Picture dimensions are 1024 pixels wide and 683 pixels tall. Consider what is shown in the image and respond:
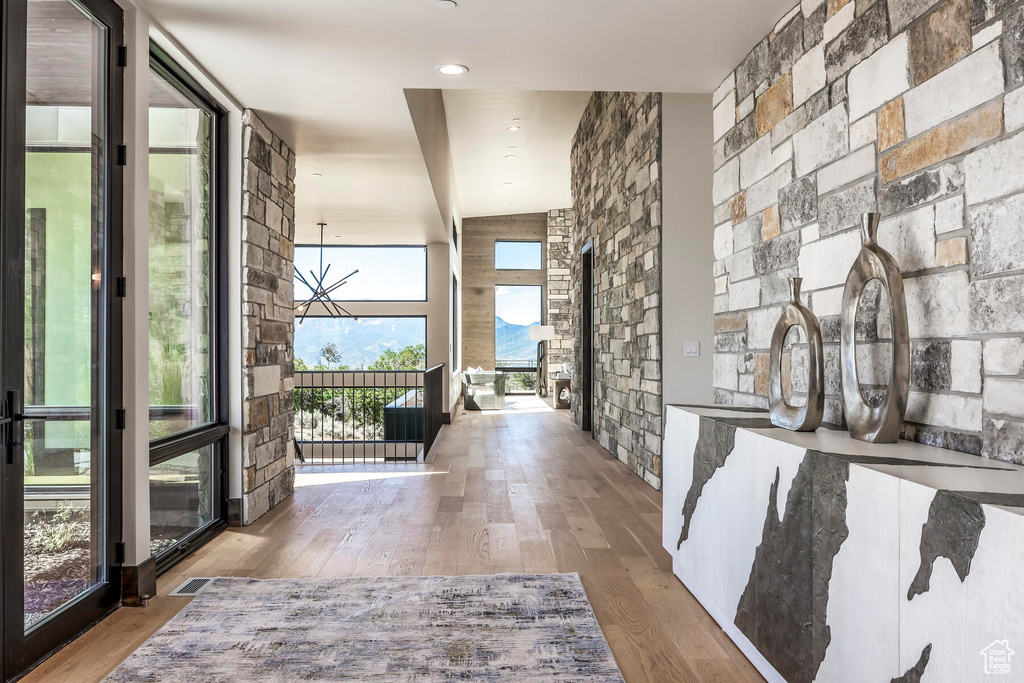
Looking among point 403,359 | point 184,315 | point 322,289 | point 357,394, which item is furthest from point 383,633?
point 403,359

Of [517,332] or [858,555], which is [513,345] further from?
[858,555]

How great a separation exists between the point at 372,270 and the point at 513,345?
354 cm

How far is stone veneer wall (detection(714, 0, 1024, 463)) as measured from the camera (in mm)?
1634

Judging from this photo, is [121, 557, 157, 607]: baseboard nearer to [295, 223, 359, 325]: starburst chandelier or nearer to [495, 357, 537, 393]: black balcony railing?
[295, 223, 359, 325]: starburst chandelier

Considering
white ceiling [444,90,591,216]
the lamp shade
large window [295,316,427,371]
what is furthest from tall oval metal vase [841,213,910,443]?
the lamp shade

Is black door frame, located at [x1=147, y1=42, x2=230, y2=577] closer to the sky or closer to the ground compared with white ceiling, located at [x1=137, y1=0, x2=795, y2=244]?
closer to the ground

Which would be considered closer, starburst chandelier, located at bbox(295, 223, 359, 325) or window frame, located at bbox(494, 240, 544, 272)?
starburst chandelier, located at bbox(295, 223, 359, 325)

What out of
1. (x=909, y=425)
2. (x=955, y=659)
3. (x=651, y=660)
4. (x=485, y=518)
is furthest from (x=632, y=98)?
(x=955, y=659)

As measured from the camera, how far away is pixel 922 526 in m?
1.30

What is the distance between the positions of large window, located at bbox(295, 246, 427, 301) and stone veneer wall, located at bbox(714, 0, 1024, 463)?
28.2 feet

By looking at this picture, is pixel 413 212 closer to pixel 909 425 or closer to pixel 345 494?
pixel 345 494

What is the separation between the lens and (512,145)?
9.07 m

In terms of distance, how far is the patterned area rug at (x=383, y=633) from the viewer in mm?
2109

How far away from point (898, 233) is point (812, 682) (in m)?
Result: 1.32
